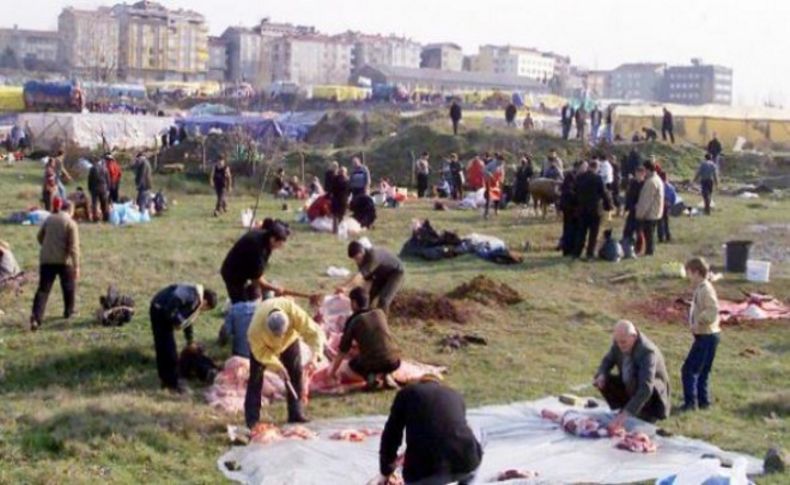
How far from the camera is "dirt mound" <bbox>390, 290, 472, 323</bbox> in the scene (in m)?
14.6

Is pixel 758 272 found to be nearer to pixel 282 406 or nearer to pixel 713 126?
pixel 282 406

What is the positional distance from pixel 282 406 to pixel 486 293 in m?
5.67

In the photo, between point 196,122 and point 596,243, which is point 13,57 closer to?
point 196,122

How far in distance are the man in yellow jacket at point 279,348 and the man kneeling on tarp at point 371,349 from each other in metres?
0.96

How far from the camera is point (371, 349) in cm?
1150

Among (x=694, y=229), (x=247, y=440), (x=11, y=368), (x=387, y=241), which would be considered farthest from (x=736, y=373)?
(x=694, y=229)

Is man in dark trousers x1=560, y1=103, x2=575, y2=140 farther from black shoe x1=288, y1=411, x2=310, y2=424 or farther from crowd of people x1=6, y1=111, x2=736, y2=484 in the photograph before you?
black shoe x1=288, y1=411, x2=310, y2=424

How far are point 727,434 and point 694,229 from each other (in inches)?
590

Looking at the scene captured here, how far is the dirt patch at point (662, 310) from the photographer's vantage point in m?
16.2

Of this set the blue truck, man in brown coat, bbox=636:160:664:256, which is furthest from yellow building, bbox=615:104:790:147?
man in brown coat, bbox=636:160:664:256

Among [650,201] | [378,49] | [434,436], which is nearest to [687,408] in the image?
[434,436]

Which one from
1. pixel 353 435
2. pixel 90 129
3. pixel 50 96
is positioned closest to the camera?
pixel 353 435

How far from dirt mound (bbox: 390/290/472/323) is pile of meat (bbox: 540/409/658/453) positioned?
13.4 feet

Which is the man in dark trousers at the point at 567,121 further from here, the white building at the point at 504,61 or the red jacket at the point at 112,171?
the white building at the point at 504,61
